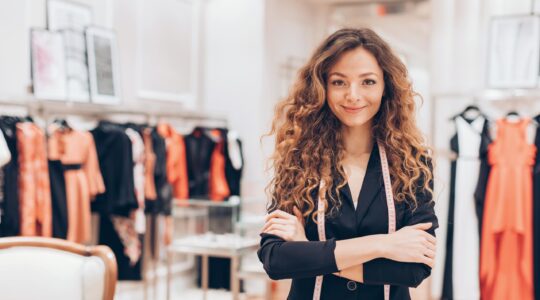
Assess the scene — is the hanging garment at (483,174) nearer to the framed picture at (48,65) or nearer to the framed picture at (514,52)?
the framed picture at (514,52)

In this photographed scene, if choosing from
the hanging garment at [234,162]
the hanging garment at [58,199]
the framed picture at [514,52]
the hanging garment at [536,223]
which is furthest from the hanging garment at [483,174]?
the hanging garment at [58,199]

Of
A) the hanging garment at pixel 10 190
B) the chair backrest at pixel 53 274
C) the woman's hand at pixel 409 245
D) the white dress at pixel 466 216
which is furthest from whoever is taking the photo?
the white dress at pixel 466 216

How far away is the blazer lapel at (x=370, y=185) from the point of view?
139 centimetres

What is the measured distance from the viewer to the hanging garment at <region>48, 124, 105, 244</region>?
3.58 metres

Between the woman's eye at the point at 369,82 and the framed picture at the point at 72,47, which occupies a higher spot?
the framed picture at the point at 72,47

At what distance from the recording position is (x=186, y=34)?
212 inches

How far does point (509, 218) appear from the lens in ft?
12.3

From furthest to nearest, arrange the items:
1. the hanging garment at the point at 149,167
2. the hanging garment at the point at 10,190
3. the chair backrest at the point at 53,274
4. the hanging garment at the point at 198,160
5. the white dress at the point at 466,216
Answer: the hanging garment at the point at 198,160, the hanging garment at the point at 149,167, the white dress at the point at 466,216, the hanging garment at the point at 10,190, the chair backrest at the point at 53,274

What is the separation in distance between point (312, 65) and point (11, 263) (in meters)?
1.10

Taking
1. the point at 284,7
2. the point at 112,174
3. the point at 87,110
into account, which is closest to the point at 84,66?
the point at 87,110

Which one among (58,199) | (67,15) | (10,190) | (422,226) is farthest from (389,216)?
(67,15)

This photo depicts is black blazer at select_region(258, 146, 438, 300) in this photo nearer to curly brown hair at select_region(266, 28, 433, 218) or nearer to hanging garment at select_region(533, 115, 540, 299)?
curly brown hair at select_region(266, 28, 433, 218)

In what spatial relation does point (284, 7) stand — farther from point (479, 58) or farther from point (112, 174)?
point (112, 174)

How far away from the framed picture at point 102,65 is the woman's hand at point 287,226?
2.83 meters
